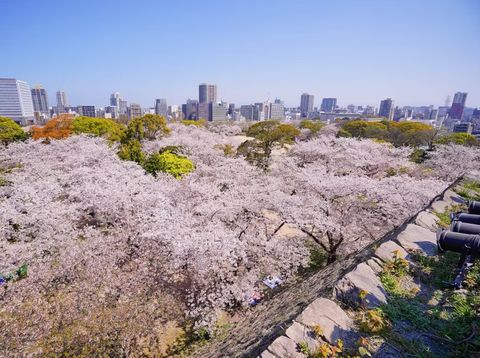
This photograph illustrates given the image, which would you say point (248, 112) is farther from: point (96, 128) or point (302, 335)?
point (302, 335)

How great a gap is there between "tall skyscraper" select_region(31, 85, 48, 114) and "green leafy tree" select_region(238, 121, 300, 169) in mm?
225517

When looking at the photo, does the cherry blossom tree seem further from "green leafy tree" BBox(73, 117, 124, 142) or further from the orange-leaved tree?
the orange-leaved tree

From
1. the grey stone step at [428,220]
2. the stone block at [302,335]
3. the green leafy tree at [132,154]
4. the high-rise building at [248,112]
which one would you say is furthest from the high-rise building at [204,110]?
the stone block at [302,335]

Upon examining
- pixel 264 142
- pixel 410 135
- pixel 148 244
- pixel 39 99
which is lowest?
pixel 148 244

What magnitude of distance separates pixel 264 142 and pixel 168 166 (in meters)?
12.8

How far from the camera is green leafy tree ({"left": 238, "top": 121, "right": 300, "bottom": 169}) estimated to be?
80.9 feet

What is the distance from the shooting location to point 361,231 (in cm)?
1172

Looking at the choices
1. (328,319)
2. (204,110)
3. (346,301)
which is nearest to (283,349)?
(328,319)

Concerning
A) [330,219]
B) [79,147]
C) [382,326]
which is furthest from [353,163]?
[79,147]

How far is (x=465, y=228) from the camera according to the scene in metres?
3.62

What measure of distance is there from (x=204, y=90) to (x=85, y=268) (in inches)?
7968

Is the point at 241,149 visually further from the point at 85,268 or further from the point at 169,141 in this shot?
the point at 85,268

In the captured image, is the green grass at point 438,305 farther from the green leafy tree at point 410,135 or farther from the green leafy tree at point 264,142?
the green leafy tree at point 410,135

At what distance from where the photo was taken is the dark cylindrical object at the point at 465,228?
353 cm
